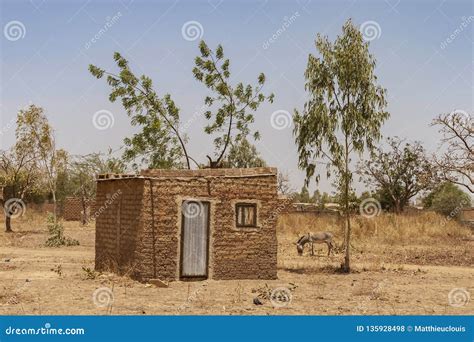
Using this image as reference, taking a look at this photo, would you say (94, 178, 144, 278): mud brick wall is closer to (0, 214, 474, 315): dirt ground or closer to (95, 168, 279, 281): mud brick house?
(95, 168, 279, 281): mud brick house

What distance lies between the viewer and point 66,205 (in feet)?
156

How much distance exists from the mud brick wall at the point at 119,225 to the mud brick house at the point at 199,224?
0.03 meters

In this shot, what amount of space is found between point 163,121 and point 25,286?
13.5 m

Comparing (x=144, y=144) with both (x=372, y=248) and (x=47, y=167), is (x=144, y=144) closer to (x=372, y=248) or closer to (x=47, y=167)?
(x=47, y=167)

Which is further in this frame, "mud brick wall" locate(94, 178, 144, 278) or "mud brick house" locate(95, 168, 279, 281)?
"mud brick wall" locate(94, 178, 144, 278)

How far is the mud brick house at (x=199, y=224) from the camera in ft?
48.4

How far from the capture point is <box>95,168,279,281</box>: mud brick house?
1475 cm

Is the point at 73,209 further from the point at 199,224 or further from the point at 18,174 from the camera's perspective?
the point at 199,224

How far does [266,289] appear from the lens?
44.6 ft

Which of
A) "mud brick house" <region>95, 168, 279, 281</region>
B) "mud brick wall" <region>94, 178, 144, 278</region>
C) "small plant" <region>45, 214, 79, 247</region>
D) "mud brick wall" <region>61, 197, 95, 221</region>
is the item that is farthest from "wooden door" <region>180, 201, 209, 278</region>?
"mud brick wall" <region>61, 197, 95, 221</region>

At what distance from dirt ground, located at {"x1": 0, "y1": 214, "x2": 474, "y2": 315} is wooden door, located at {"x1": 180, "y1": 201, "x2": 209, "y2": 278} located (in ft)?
1.60

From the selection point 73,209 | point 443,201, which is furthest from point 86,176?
point 443,201

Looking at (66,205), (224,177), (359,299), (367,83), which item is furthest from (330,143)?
(66,205)

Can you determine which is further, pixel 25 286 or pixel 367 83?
pixel 367 83
